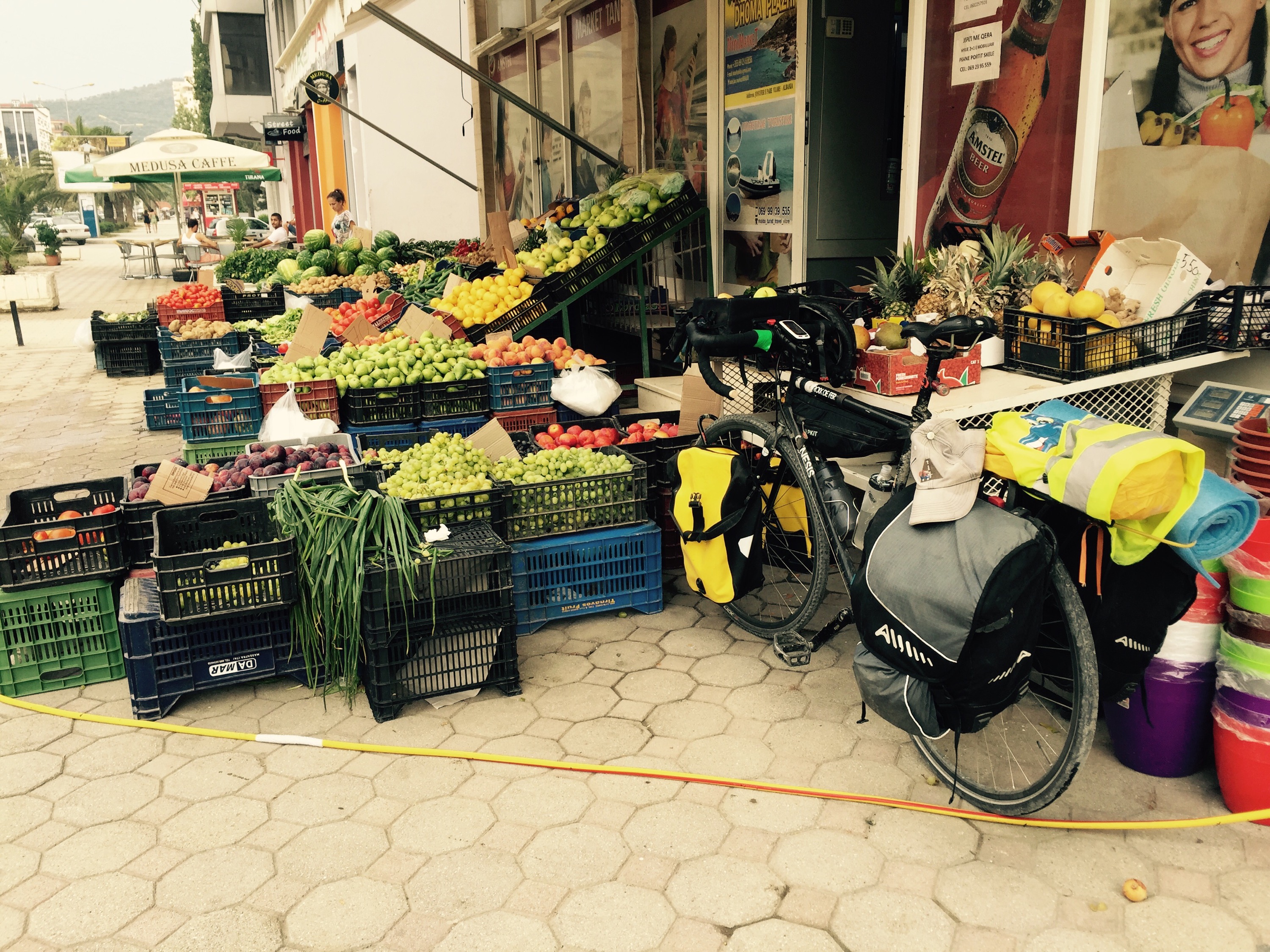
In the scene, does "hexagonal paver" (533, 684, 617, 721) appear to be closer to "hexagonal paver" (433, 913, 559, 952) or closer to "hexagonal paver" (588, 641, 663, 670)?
"hexagonal paver" (588, 641, 663, 670)

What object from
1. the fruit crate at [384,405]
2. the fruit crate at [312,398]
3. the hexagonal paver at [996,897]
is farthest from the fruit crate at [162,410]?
the hexagonal paver at [996,897]

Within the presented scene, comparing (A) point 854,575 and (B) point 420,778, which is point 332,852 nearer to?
(B) point 420,778

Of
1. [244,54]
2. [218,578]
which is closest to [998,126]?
[218,578]

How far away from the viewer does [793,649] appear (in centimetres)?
423

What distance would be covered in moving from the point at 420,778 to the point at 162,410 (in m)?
6.44

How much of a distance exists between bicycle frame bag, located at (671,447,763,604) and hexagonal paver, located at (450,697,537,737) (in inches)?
36.3

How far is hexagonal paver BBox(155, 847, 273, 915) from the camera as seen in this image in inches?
111

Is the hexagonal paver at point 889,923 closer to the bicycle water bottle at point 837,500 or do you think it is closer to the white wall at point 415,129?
the bicycle water bottle at point 837,500

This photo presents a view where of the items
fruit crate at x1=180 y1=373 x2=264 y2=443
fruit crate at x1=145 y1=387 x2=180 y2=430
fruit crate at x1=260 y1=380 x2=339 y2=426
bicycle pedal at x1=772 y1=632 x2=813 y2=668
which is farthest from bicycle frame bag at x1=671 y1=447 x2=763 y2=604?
fruit crate at x1=145 y1=387 x2=180 y2=430

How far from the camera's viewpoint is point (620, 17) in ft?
29.6

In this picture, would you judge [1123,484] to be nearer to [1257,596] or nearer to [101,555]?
[1257,596]

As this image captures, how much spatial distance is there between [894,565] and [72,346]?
48.0 feet

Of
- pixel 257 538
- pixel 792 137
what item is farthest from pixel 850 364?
pixel 792 137

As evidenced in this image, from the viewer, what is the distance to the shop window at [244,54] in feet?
141
